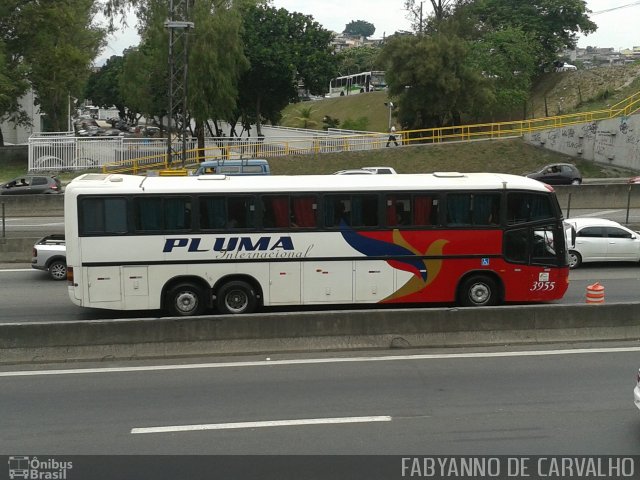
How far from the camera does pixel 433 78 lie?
49.9 meters

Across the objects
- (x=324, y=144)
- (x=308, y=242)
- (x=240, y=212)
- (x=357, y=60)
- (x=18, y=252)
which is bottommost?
(x=18, y=252)

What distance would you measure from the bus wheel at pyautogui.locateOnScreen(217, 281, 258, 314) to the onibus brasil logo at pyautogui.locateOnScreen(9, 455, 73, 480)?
708 centimetres

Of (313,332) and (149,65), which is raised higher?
(149,65)

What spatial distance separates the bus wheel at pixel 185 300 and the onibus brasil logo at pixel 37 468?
689 centimetres

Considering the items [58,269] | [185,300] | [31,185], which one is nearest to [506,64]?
[31,185]

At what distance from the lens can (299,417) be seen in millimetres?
9352

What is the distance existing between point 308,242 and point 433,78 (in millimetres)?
37200

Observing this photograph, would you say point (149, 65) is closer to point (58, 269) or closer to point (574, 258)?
point (58, 269)

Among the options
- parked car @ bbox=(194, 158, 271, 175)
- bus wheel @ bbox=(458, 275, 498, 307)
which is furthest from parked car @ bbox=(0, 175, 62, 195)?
bus wheel @ bbox=(458, 275, 498, 307)

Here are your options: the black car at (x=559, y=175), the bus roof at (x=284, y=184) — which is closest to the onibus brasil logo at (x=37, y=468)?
the bus roof at (x=284, y=184)

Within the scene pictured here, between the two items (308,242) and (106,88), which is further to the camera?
(106,88)

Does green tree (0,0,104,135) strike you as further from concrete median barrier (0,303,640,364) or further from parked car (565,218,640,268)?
concrete median barrier (0,303,640,364)

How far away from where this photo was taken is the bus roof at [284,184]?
15008 mm

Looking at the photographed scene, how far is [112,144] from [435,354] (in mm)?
40660
